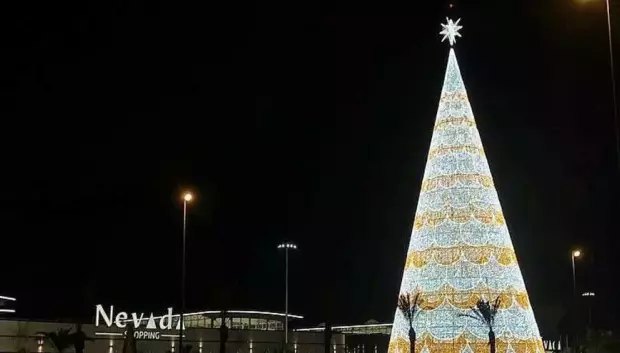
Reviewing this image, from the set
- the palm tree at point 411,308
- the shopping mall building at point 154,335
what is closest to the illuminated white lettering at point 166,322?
the shopping mall building at point 154,335

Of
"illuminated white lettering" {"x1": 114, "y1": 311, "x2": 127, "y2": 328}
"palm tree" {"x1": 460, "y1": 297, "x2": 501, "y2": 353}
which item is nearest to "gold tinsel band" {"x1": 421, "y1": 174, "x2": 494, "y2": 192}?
"palm tree" {"x1": 460, "y1": 297, "x2": 501, "y2": 353}

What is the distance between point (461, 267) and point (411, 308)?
3320 mm

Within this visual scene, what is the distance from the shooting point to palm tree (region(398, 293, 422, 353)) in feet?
143

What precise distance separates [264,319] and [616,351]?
155ft

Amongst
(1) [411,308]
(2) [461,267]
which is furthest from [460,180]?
(1) [411,308]

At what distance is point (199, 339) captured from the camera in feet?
233

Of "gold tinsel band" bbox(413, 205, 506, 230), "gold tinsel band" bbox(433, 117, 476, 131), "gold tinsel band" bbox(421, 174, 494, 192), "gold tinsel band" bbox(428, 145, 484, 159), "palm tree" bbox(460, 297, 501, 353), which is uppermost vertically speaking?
"gold tinsel band" bbox(433, 117, 476, 131)

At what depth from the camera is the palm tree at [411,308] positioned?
4344 cm

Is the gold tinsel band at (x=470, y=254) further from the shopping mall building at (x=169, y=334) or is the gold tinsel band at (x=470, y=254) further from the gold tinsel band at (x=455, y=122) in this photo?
the shopping mall building at (x=169, y=334)

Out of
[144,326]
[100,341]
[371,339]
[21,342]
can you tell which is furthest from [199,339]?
[371,339]

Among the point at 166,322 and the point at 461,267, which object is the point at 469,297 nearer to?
the point at 461,267

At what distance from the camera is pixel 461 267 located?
43.2 meters

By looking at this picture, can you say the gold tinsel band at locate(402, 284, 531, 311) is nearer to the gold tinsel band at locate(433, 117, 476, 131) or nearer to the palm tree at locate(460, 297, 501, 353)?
the palm tree at locate(460, 297, 501, 353)

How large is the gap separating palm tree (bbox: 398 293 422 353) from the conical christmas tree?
5 cm
